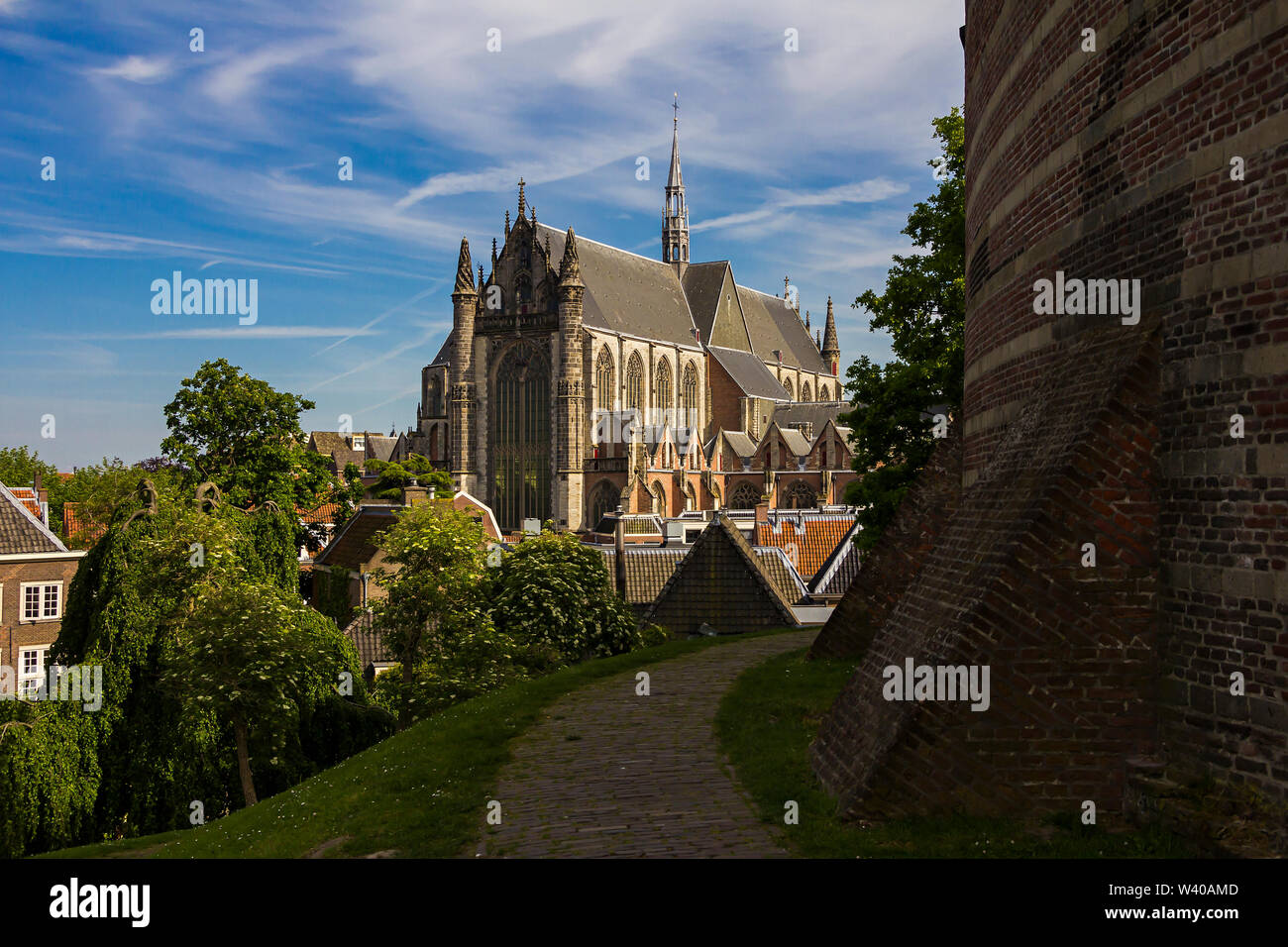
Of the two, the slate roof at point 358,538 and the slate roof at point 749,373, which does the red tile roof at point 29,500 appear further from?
the slate roof at point 749,373

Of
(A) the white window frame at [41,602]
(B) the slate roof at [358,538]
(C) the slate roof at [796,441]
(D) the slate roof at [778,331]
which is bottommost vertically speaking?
(A) the white window frame at [41,602]

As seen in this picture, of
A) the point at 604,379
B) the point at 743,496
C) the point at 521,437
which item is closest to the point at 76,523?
the point at 521,437

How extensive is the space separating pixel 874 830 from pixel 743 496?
3136 inches

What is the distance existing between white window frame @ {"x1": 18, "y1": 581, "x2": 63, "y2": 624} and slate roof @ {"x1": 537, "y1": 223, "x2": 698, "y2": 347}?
50359 mm

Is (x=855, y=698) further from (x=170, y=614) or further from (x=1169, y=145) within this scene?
(x=170, y=614)

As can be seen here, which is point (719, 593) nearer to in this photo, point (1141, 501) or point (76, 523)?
point (1141, 501)

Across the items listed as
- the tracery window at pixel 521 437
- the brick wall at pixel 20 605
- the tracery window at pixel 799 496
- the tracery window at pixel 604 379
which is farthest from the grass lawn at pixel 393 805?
the tracery window at pixel 799 496

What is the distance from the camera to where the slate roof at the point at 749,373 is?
9331cm

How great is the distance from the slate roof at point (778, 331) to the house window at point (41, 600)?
7500cm

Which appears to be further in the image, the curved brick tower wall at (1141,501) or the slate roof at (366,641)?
the slate roof at (366,641)

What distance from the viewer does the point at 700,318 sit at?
96438 millimetres

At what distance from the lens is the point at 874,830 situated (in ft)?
23.0
